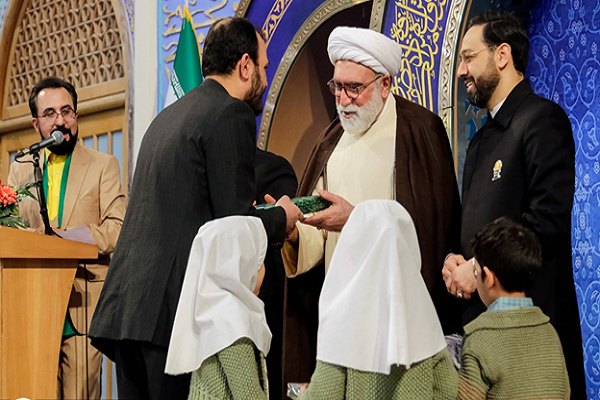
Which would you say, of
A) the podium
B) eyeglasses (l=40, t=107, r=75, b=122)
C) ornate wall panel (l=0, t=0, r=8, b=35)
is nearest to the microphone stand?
the podium

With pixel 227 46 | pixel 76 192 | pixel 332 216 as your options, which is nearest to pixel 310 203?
pixel 332 216

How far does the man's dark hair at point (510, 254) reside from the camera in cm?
260

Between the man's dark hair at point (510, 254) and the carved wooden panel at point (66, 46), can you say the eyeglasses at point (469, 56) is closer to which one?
the man's dark hair at point (510, 254)

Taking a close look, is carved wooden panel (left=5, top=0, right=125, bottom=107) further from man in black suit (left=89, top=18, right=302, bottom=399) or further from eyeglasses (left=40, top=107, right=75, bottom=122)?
man in black suit (left=89, top=18, right=302, bottom=399)

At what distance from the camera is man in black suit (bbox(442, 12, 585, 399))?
9.61 ft

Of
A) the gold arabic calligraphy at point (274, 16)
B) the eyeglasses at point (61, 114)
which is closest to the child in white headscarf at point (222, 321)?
the eyeglasses at point (61, 114)

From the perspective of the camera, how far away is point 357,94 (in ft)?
11.4

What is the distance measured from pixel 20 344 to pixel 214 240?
195 centimetres

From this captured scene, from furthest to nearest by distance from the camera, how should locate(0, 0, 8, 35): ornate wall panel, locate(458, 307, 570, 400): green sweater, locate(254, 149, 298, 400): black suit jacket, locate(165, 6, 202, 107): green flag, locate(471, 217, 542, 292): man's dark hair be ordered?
locate(0, 0, 8, 35): ornate wall panel
locate(165, 6, 202, 107): green flag
locate(254, 149, 298, 400): black suit jacket
locate(471, 217, 542, 292): man's dark hair
locate(458, 307, 570, 400): green sweater

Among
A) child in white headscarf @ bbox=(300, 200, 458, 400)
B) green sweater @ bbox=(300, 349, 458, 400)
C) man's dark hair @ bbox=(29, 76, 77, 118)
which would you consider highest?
man's dark hair @ bbox=(29, 76, 77, 118)

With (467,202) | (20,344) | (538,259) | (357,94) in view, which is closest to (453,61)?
(357,94)

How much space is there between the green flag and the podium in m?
1.80

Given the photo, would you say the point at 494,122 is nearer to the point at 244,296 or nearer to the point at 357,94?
the point at 357,94

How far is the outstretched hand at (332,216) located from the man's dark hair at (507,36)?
89 cm
